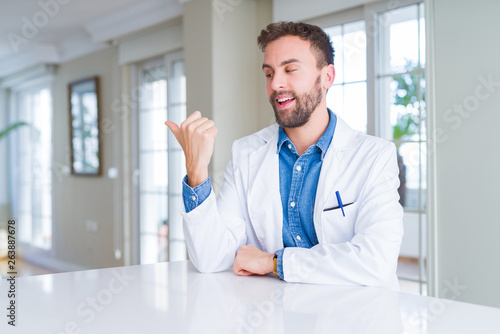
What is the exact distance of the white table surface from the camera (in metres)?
0.82

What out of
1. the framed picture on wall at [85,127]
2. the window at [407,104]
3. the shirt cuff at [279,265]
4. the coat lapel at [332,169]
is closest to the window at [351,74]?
the window at [407,104]

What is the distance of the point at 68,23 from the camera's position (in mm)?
4688

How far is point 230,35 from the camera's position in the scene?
344 cm

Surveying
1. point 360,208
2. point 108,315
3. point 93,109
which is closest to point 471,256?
point 360,208

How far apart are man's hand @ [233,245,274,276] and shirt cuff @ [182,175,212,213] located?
18cm

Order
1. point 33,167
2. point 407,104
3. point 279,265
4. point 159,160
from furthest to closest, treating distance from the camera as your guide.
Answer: point 33,167 → point 159,160 → point 407,104 → point 279,265

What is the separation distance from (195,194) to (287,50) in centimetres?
53

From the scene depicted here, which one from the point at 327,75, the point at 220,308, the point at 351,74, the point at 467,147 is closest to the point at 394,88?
the point at 351,74

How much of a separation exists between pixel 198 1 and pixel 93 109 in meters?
2.20

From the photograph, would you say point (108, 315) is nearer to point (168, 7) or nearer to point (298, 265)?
point (298, 265)

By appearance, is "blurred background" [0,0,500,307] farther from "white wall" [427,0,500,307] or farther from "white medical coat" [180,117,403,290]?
"white medical coat" [180,117,403,290]

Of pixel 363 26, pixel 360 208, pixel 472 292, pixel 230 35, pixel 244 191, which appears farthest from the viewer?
pixel 230 35

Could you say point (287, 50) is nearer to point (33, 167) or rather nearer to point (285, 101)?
point (285, 101)

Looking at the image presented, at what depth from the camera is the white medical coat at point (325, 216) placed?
1.17 meters
